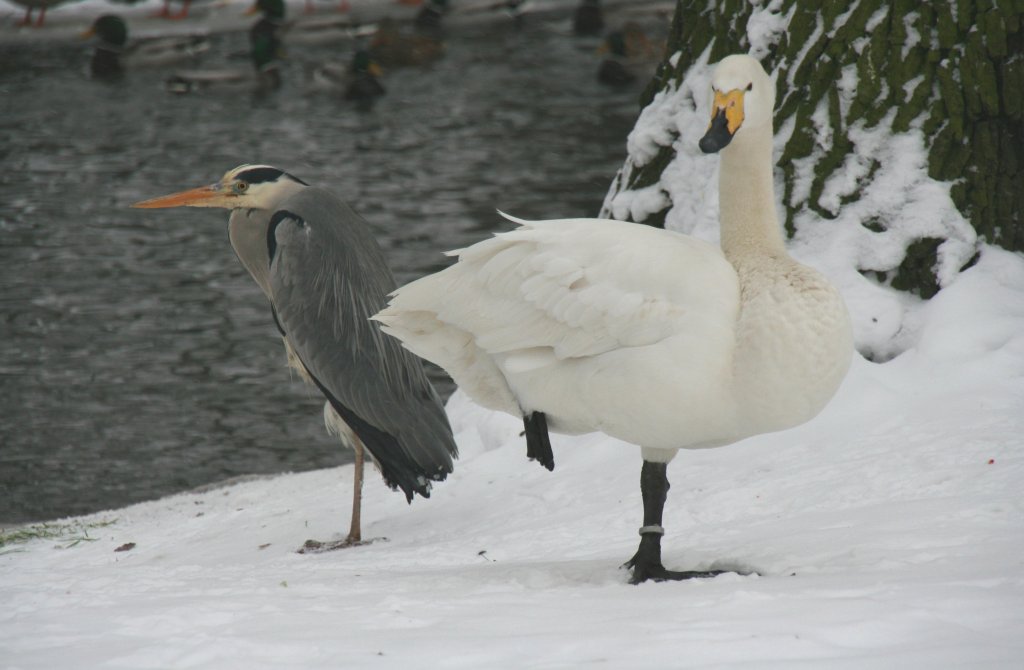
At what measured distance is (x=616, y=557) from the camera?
4.47 meters

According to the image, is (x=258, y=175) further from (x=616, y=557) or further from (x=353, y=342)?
(x=616, y=557)

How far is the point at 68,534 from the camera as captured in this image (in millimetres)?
6125

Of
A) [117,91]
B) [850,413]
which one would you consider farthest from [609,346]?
[117,91]

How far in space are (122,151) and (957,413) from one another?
45.3 ft

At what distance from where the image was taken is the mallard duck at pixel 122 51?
22.0m

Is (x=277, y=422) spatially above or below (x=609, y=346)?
below

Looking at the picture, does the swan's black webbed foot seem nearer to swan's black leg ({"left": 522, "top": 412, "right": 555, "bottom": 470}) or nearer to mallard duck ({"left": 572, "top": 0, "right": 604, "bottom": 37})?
swan's black leg ({"left": 522, "top": 412, "right": 555, "bottom": 470})

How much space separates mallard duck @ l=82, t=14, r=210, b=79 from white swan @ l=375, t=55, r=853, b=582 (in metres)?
19.2

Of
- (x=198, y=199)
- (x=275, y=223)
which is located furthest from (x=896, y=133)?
(x=198, y=199)

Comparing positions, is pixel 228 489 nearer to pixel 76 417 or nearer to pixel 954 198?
pixel 76 417

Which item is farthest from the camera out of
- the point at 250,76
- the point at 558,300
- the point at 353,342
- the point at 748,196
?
the point at 250,76

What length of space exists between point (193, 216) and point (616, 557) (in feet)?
35.4

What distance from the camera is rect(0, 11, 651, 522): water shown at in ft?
27.5

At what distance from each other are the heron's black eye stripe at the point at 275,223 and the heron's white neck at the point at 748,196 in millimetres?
2518
